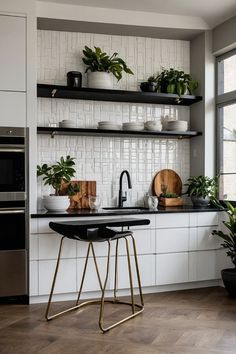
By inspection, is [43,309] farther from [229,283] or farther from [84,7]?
[84,7]

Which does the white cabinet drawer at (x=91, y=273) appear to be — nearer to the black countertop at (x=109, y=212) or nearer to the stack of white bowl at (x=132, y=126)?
the black countertop at (x=109, y=212)

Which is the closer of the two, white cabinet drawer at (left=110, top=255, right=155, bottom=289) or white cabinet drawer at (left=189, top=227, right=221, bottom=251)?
white cabinet drawer at (left=110, top=255, right=155, bottom=289)

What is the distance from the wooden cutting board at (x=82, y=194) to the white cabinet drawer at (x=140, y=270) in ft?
2.45

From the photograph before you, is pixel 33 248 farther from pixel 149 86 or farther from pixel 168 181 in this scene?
pixel 149 86

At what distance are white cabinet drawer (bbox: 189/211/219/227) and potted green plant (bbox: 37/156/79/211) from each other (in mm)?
1192

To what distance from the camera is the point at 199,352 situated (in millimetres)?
2918

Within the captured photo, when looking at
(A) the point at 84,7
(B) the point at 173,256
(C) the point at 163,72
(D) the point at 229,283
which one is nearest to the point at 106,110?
(C) the point at 163,72

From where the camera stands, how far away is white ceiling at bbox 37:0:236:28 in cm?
436

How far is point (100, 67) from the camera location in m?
4.67

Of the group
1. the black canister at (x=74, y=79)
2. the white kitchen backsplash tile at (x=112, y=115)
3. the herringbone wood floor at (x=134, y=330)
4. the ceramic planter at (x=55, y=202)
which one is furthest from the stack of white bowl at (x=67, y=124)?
the herringbone wood floor at (x=134, y=330)

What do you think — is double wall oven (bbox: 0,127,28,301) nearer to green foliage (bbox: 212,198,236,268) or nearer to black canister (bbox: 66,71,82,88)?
black canister (bbox: 66,71,82,88)

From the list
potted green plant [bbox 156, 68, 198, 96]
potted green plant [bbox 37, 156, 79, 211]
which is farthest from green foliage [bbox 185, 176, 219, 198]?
potted green plant [bbox 37, 156, 79, 211]

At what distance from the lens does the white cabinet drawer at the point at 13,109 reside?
4078mm

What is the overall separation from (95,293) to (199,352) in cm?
152
